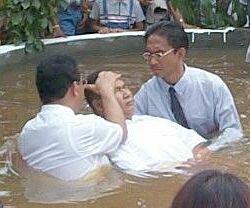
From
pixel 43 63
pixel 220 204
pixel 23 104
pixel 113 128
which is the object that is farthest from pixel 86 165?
pixel 23 104

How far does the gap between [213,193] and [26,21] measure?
27.8 feet

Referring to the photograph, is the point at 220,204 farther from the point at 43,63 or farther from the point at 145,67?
the point at 145,67

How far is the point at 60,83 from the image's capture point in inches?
201

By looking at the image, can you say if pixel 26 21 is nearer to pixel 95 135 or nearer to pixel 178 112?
pixel 178 112

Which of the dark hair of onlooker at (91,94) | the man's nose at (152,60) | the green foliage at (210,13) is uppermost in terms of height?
the man's nose at (152,60)

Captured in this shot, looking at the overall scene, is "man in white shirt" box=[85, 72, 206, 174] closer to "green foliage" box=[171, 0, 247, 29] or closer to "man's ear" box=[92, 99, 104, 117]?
"man's ear" box=[92, 99, 104, 117]

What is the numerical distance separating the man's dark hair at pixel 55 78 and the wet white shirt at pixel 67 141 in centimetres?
Answer: 7

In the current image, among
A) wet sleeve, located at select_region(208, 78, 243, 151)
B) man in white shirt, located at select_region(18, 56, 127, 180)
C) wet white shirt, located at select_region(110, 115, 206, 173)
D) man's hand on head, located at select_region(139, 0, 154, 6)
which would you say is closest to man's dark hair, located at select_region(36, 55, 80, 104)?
man in white shirt, located at select_region(18, 56, 127, 180)

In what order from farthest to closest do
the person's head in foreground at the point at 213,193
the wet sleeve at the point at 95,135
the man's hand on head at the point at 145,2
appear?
the man's hand on head at the point at 145,2
the wet sleeve at the point at 95,135
the person's head in foreground at the point at 213,193

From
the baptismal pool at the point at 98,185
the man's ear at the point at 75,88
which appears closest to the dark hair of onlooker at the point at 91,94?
the man's ear at the point at 75,88

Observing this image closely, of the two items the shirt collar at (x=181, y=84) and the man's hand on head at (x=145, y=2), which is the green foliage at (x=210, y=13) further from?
the shirt collar at (x=181, y=84)

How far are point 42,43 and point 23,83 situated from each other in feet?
4.17

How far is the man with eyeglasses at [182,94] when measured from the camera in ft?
19.2

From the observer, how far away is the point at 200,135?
6062 mm
